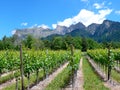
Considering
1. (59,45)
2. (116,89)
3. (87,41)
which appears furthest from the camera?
(87,41)

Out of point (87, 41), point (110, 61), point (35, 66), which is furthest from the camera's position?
point (87, 41)

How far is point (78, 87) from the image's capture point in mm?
19906

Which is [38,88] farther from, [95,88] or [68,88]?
[95,88]

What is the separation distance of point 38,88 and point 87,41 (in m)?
129

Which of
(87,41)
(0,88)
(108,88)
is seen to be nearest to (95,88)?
(108,88)

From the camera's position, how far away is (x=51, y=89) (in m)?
19.6

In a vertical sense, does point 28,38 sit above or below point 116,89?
above

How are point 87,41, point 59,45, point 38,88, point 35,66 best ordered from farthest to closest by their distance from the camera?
point 87,41, point 59,45, point 35,66, point 38,88

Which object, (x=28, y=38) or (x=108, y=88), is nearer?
(x=108, y=88)

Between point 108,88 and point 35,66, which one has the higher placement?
point 35,66

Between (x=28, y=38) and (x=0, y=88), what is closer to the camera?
(x=0, y=88)

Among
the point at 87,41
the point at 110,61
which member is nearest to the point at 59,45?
the point at 87,41

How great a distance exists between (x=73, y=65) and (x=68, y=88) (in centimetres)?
179

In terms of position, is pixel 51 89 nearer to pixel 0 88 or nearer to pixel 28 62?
pixel 28 62
